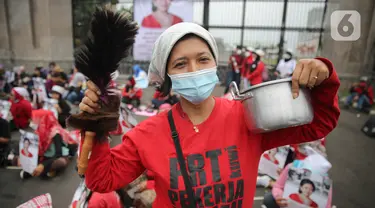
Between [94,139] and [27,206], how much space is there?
1429mm

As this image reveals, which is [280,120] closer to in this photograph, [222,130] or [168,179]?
[222,130]

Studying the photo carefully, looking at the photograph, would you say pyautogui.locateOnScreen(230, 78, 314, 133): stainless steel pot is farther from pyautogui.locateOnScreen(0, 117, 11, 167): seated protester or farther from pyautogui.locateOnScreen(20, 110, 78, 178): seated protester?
pyautogui.locateOnScreen(0, 117, 11, 167): seated protester

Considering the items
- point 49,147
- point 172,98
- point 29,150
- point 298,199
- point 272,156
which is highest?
point 298,199

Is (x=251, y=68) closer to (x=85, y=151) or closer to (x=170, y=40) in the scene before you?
(x=170, y=40)

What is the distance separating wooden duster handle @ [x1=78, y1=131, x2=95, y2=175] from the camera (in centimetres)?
112

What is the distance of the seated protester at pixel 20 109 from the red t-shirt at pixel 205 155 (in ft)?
19.9

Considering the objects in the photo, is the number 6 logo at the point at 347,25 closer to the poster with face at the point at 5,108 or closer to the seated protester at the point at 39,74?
the poster with face at the point at 5,108

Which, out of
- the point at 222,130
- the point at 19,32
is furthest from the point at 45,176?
the point at 19,32

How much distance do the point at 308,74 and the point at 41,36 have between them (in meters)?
13.5

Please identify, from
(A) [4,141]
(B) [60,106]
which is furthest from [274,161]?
(B) [60,106]

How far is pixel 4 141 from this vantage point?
192 inches

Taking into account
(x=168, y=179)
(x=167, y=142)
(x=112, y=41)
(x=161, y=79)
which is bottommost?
(x=168, y=179)

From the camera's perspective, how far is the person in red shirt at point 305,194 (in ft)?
8.48

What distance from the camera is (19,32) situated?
36.1 feet
